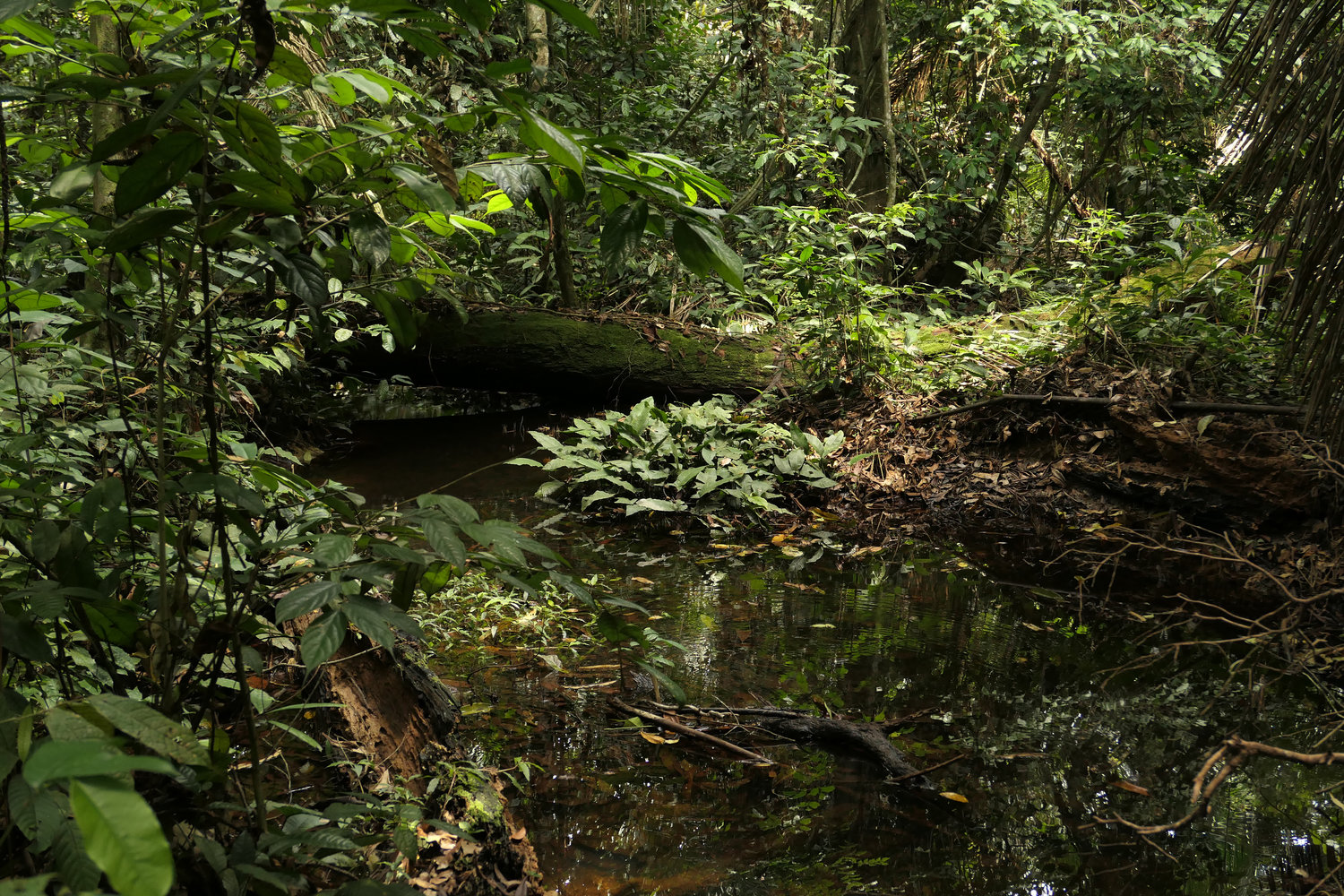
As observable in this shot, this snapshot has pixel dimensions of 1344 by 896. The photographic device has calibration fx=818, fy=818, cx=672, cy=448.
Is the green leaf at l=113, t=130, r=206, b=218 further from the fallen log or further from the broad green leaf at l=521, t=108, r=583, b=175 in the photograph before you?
the fallen log

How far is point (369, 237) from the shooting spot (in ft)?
3.59

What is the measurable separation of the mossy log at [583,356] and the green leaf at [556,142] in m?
5.33

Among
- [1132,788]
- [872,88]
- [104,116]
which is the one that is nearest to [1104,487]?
[1132,788]

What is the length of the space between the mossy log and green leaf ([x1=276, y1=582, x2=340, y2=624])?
5.40 m

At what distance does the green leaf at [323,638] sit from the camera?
35.3 inches

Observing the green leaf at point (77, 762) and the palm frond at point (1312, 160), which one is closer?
the green leaf at point (77, 762)

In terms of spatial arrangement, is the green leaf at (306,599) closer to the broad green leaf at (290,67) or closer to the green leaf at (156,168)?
the green leaf at (156,168)

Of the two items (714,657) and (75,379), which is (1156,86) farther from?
(75,379)

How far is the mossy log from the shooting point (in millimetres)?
6375

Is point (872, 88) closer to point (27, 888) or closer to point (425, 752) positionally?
point (425, 752)

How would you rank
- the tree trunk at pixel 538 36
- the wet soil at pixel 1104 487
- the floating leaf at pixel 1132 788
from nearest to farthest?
1. the floating leaf at pixel 1132 788
2. the wet soil at pixel 1104 487
3. the tree trunk at pixel 538 36

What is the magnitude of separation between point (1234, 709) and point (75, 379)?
11.4 feet

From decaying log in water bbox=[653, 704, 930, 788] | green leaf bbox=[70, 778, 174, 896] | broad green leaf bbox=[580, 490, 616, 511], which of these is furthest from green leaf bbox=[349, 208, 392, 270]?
broad green leaf bbox=[580, 490, 616, 511]

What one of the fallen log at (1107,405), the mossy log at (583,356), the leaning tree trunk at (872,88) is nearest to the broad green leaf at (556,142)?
the fallen log at (1107,405)
